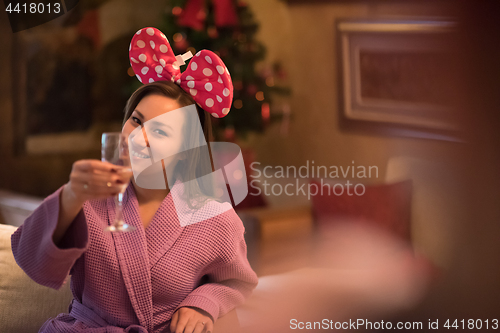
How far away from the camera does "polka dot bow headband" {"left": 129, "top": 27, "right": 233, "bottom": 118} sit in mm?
964

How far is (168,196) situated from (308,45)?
2.99m

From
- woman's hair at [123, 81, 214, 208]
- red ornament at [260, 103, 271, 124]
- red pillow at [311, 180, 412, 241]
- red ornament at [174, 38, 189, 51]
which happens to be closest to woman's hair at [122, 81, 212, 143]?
woman's hair at [123, 81, 214, 208]

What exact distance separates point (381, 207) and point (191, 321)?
4.24ft

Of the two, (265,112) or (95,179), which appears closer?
(95,179)

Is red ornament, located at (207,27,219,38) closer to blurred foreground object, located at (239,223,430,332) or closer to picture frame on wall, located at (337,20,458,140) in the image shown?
picture frame on wall, located at (337,20,458,140)

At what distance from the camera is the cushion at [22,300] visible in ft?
3.66

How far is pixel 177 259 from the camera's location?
91 cm

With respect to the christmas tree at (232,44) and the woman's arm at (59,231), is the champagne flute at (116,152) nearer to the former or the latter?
the woman's arm at (59,231)

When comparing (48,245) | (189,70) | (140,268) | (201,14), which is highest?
(201,14)

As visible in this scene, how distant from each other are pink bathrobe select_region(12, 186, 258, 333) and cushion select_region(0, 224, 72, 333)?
23 centimetres

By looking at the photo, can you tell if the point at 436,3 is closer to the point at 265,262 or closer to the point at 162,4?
the point at 265,262

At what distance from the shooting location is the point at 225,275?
3.28 feet

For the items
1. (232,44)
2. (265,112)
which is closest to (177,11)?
(232,44)

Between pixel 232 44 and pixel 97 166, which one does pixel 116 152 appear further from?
pixel 232 44
